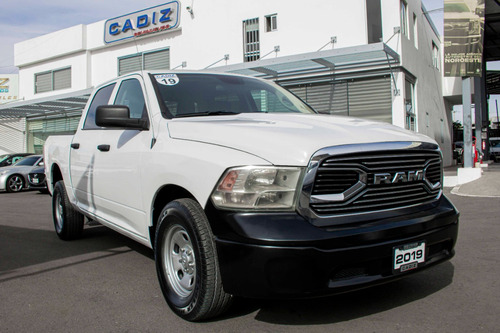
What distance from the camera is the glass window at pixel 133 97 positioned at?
390 cm

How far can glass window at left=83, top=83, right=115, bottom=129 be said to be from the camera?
190 inches

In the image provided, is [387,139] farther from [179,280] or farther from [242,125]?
[179,280]

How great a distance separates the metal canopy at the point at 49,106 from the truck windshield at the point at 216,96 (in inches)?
654

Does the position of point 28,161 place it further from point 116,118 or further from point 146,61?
point 116,118

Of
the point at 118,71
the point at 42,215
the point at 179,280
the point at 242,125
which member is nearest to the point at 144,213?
the point at 179,280

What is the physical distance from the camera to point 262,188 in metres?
2.53

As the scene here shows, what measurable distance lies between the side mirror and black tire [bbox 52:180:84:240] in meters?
2.49

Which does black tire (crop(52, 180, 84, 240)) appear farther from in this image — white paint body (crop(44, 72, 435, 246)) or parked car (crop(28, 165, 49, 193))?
parked car (crop(28, 165, 49, 193))

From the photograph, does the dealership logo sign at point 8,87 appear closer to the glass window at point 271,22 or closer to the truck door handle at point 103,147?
the glass window at point 271,22

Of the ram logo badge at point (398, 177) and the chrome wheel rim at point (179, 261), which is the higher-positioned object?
the ram logo badge at point (398, 177)

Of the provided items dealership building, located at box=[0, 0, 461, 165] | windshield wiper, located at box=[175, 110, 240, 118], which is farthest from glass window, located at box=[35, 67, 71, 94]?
windshield wiper, located at box=[175, 110, 240, 118]

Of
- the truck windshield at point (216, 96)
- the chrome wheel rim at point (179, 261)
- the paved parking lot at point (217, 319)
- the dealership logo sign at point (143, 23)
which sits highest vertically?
the dealership logo sign at point (143, 23)

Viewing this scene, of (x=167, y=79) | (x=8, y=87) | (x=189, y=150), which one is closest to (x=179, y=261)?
(x=189, y=150)

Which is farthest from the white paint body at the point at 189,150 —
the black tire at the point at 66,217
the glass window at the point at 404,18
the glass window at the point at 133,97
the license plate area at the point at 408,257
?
the glass window at the point at 404,18
